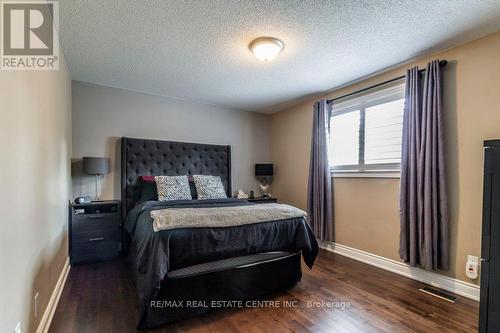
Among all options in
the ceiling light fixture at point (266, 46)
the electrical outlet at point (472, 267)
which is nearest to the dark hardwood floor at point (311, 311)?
the electrical outlet at point (472, 267)

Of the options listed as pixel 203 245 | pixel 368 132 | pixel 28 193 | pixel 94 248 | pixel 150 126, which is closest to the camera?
pixel 28 193

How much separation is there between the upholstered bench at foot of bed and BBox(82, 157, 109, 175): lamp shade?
6.87 ft

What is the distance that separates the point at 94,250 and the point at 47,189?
1509mm

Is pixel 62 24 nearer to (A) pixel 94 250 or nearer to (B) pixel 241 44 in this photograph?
(B) pixel 241 44

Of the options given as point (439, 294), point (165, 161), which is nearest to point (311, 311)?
point (439, 294)

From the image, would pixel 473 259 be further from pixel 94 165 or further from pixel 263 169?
pixel 94 165

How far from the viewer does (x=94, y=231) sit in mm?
3217

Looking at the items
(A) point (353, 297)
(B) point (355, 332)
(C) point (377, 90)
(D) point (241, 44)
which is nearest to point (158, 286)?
(B) point (355, 332)

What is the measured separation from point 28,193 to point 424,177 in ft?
11.1

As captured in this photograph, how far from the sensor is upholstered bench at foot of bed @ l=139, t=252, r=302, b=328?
6.24ft

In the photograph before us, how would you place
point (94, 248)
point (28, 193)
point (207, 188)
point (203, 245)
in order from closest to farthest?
point (28, 193) → point (203, 245) → point (94, 248) → point (207, 188)

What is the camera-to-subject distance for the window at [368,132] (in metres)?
3.04

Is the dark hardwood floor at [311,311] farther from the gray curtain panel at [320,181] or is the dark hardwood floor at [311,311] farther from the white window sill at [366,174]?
the white window sill at [366,174]

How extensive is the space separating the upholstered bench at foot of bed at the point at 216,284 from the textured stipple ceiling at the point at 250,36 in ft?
6.76
